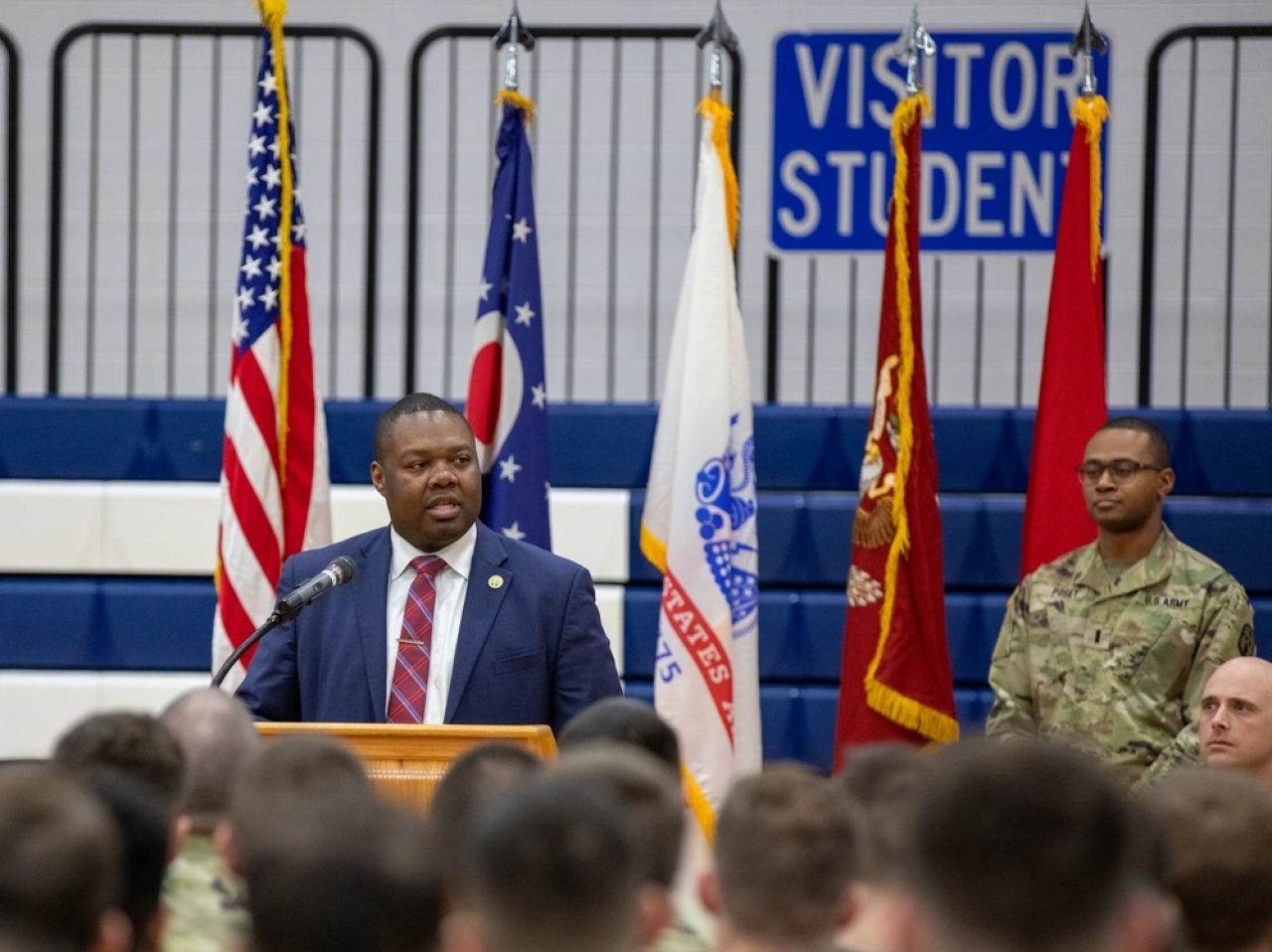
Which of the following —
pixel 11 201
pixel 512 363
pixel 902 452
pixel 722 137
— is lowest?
pixel 902 452

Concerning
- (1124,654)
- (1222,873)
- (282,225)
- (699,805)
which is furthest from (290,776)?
(282,225)

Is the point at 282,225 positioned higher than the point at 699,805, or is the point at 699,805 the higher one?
the point at 282,225

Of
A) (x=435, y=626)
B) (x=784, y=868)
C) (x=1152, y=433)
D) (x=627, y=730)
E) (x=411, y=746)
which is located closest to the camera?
(x=784, y=868)

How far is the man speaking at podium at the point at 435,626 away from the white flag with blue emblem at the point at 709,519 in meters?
1.47

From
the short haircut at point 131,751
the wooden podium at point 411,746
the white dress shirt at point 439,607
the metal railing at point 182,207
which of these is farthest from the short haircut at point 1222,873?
the metal railing at point 182,207

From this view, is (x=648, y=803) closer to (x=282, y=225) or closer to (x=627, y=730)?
(x=627, y=730)

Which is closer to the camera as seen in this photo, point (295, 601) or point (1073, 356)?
point (295, 601)

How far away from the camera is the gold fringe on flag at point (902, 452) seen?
5676mm

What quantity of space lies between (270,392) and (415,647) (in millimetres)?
1880

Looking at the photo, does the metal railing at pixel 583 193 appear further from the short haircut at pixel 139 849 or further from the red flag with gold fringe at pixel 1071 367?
the short haircut at pixel 139 849

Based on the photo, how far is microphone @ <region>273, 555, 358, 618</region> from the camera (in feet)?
11.9

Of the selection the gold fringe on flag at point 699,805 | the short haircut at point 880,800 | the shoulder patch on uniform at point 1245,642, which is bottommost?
the gold fringe on flag at point 699,805

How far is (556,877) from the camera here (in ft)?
5.79

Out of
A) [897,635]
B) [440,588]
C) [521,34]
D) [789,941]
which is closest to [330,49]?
[521,34]
